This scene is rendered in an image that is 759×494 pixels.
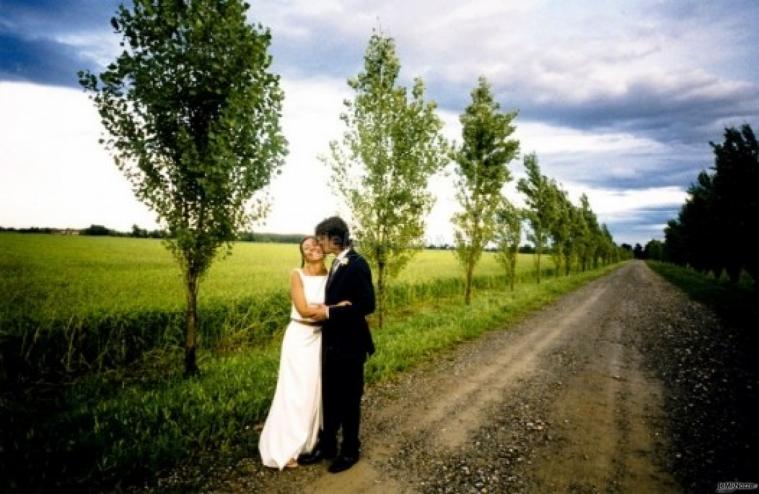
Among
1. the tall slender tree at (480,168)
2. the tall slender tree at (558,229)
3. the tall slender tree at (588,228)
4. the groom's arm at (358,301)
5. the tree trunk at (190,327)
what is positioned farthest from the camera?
the tall slender tree at (588,228)

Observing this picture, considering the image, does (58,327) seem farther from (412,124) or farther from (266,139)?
(412,124)

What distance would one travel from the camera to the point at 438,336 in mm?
11922

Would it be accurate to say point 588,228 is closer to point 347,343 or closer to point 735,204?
point 735,204

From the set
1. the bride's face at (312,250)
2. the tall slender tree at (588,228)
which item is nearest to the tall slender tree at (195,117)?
the bride's face at (312,250)

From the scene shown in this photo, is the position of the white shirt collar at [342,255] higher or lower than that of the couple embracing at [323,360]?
higher

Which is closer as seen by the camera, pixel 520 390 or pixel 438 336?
pixel 520 390

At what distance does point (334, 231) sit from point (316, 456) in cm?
284

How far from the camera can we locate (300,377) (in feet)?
16.7

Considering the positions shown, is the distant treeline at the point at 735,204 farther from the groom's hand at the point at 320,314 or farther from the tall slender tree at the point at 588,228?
the groom's hand at the point at 320,314

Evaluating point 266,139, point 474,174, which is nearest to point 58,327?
point 266,139

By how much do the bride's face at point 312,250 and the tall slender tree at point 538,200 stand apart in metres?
28.5

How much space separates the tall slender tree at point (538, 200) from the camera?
3112 cm

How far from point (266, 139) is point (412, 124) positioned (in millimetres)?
5904

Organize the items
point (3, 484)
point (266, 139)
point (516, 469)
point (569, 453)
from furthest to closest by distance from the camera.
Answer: point (266, 139) → point (569, 453) → point (516, 469) → point (3, 484)
